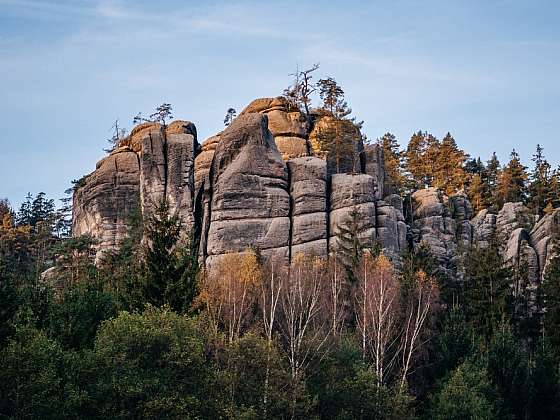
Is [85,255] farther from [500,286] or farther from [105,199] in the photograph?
[500,286]

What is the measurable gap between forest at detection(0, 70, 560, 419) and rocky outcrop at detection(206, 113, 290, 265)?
2709 mm

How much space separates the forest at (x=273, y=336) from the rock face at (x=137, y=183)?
223 cm

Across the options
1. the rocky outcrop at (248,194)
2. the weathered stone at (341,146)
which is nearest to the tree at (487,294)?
the rocky outcrop at (248,194)

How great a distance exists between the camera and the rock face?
63.7m

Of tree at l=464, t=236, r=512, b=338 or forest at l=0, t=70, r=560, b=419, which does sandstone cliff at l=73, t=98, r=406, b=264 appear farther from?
tree at l=464, t=236, r=512, b=338

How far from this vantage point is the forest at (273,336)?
3161cm

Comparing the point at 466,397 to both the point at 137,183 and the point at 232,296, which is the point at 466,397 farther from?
the point at 137,183

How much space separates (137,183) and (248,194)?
12561 mm

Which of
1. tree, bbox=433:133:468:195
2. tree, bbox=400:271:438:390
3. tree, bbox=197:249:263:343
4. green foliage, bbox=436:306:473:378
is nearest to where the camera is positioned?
tree, bbox=197:249:263:343

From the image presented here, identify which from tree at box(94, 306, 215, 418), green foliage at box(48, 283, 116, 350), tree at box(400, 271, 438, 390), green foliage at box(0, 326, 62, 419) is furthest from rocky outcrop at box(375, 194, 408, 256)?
green foliage at box(0, 326, 62, 419)

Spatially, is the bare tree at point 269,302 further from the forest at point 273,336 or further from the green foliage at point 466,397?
the green foliage at point 466,397

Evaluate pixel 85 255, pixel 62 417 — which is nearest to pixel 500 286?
pixel 85 255

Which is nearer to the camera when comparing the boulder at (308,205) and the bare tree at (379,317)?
the bare tree at (379,317)

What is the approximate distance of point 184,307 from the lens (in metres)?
40.4
